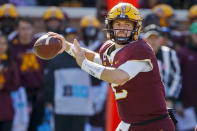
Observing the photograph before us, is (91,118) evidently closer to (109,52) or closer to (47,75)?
(47,75)

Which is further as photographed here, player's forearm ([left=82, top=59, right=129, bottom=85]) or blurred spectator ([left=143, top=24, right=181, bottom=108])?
blurred spectator ([left=143, top=24, right=181, bottom=108])

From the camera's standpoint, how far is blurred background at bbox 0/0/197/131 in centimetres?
736

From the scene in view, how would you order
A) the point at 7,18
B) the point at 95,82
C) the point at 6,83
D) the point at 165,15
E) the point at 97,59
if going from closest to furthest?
the point at 97,59 → the point at 6,83 → the point at 95,82 → the point at 7,18 → the point at 165,15

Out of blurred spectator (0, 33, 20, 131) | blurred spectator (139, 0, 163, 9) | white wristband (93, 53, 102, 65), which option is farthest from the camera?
blurred spectator (139, 0, 163, 9)

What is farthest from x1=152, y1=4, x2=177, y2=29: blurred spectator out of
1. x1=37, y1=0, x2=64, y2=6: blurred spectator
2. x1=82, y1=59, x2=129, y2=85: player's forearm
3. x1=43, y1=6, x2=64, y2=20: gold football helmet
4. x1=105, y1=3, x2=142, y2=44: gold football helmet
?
x1=82, y1=59, x2=129, y2=85: player's forearm

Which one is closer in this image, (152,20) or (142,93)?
(142,93)

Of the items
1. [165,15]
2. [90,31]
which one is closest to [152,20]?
[90,31]

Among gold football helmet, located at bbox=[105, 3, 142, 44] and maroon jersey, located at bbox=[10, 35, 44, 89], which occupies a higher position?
gold football helmet, located at bbox=[105, 3, 142, 44]

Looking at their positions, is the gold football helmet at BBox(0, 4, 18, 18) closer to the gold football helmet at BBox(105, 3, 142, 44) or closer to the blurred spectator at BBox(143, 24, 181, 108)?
the blurred spectator at BBox(143, 24, 181, 108)

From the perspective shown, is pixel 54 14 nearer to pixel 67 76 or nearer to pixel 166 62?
pixel 67 76

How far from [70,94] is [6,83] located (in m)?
0.84

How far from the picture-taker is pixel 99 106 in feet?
25.7

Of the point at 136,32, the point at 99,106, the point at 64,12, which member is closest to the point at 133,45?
the point at 136,32

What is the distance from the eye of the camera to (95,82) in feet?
25.8
